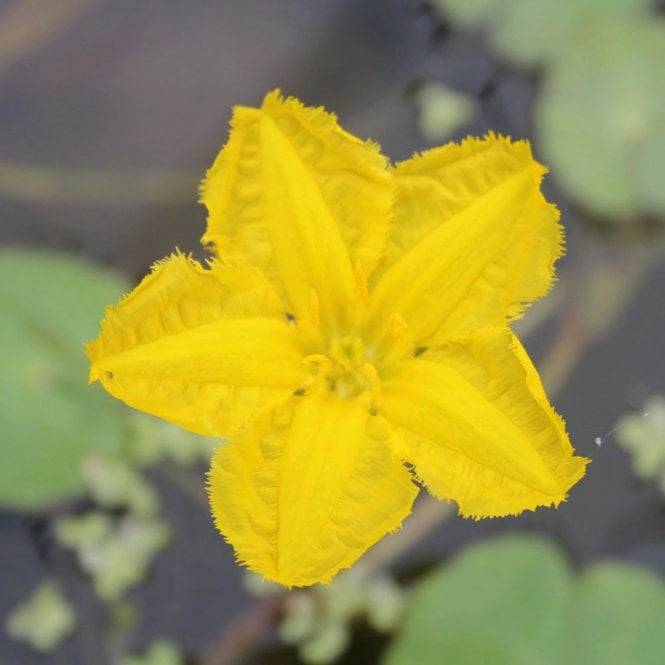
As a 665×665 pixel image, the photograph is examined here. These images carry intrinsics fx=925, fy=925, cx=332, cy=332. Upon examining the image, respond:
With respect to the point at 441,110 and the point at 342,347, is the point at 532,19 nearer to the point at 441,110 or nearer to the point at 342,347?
the point at 441,110

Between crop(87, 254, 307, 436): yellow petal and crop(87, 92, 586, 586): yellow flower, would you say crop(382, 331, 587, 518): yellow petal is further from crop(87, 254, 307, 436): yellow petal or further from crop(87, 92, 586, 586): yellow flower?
crop(87, 254, 307, 436): yellow petal

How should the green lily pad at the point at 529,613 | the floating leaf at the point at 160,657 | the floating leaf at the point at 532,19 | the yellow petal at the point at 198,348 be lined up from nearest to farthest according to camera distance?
the yellow petal at the point at 198,348 → the green lily pad at the point at 529,613 → the floating leaf at the point at 160,657 → the floating leaf at the point at 532,19

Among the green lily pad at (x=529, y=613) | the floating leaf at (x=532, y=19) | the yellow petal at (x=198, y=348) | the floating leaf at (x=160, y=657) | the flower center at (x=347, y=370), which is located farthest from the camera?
the floating leaf at (x=532, y=19)

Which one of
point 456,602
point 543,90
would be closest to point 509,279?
point 456,602

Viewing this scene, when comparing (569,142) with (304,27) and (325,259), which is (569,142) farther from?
(325,259)

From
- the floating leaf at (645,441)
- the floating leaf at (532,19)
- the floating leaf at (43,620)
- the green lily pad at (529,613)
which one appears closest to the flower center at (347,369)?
the green lily pad at (529,613)

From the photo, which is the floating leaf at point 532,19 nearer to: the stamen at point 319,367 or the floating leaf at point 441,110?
the floating leaf at point 441,110

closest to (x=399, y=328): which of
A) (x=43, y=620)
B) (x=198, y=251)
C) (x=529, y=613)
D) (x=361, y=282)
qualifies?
(x=361, y=282)
